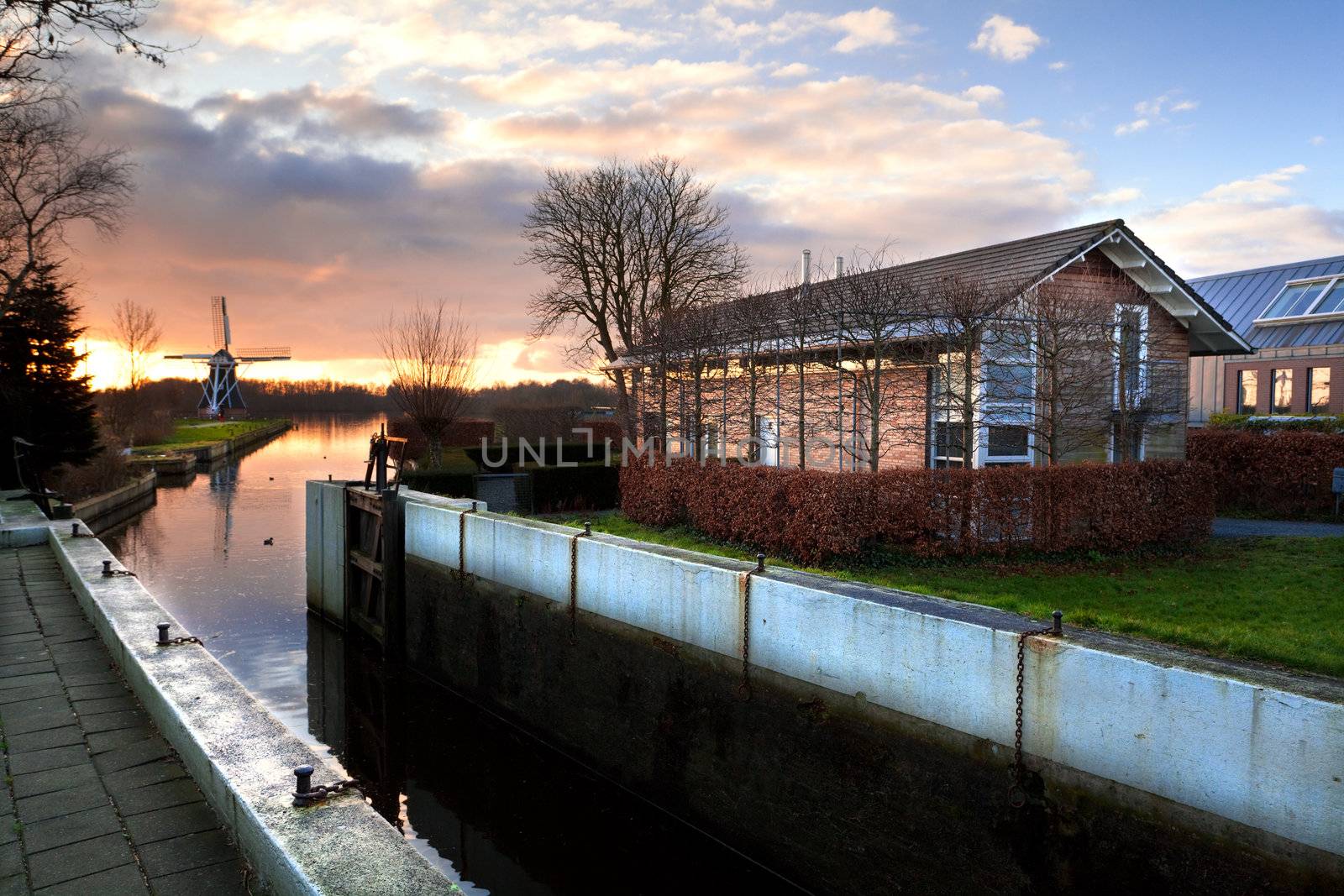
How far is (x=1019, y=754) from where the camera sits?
458 centimetres

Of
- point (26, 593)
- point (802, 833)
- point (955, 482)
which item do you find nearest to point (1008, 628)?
point (802, 833)

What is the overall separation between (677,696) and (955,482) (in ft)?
17.9

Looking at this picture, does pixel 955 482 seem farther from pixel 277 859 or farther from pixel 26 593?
pixel 26 593

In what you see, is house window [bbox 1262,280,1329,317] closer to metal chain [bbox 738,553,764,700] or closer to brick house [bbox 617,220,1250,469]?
brick house [bbox 617,220,1250,469]

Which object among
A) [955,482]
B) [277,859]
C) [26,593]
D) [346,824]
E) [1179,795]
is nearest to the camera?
[277,859]

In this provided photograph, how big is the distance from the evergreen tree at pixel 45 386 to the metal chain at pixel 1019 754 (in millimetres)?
24839

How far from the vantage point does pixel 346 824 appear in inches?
135

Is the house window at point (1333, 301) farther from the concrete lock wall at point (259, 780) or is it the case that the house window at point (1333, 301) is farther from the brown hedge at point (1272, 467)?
the concrete lock wall at point (259, 780)

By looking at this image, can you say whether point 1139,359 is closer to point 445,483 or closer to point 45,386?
point 445,483

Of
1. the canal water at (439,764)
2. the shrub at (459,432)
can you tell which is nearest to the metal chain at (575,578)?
the canal water at (439,764)

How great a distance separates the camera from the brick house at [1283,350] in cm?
2752

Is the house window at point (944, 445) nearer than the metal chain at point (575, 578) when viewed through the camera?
No

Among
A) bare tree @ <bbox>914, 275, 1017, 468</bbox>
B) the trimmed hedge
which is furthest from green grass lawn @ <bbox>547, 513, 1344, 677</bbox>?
bare tree @ <bbox>914, 275, 1017, 468</bbox>

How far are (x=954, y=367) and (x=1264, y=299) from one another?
87.4 ft
